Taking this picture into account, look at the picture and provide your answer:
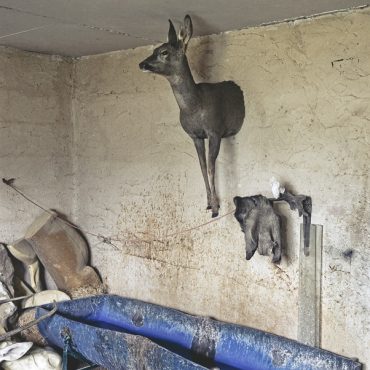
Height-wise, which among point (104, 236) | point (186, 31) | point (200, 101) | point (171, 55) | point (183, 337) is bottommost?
point (183, 337)

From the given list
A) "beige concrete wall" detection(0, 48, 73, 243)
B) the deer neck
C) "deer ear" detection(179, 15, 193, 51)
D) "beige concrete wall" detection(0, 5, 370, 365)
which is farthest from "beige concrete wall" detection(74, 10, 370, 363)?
"deer ear" detection(179, 15, 193, 51)

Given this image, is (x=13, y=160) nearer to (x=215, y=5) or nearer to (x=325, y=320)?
(x=215, y=5)

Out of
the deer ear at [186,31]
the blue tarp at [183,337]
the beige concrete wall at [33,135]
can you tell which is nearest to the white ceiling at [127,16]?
the deer ear at [186,31]

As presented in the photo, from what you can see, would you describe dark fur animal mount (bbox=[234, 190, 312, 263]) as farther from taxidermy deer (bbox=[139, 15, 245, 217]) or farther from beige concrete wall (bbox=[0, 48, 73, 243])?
beige concrete wall (bbox=[0, 48, 73, 243])

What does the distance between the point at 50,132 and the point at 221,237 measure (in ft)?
5.71

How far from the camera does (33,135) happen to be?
13.4 ft

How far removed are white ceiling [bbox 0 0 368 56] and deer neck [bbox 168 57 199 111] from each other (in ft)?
0.98

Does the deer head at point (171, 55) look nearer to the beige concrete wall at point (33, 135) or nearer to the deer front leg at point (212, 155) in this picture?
the deer front leg at point (212, 155)

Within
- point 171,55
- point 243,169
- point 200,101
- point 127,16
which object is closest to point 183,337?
point 243,169

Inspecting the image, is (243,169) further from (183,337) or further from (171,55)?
(183,337)

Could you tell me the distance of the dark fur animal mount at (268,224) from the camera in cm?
281

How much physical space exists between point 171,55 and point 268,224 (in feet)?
3.40

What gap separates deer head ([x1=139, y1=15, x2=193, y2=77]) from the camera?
2652 millimetres

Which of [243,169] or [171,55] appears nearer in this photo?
[171,55]
